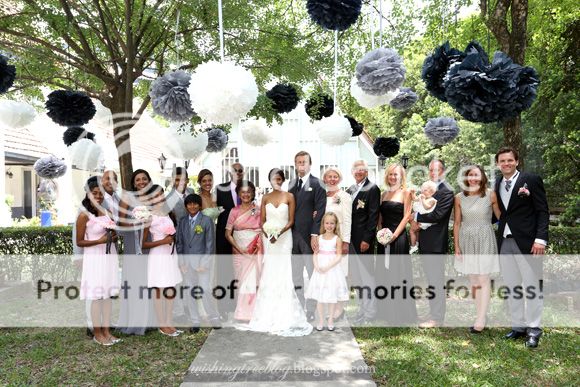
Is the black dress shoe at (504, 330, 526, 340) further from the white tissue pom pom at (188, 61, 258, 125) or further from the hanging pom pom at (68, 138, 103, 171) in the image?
the hanging pom pom at (68, 138, 103, 171)

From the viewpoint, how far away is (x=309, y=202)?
5.87 m

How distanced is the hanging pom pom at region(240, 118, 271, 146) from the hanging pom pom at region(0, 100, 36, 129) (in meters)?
2.67

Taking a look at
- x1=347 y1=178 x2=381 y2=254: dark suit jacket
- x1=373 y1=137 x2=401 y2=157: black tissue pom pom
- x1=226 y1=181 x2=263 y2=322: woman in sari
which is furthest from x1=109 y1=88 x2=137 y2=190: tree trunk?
x1=373 y1=137 x2=401 y2=157: black tissue pom pom

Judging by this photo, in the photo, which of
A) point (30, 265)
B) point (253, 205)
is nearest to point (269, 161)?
point (30, 265)

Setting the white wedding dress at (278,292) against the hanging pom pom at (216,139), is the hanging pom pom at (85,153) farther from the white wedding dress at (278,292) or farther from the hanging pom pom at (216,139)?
the white wedding dress at (278,292)

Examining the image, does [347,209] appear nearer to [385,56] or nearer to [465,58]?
[385,56]

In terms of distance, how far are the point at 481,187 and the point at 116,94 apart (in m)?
4.82

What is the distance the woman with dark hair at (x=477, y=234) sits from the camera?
5.48 m

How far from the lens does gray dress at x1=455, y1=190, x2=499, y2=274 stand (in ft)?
18.0

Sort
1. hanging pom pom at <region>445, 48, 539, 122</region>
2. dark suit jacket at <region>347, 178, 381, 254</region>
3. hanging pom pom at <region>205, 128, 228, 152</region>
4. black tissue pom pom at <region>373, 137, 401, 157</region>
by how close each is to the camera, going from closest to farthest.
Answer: hanging pom pom at <region>445, 48, 539, 122</region> < dark suit jacket at <region>347, 178, 381, 254</region> < hanging pom pom at <region>205, 128, 228, 152</region> < black tissue pom pom at <region>373, 137, 401, 157</region>

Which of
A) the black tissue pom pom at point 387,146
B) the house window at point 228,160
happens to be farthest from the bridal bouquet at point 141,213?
the house window at point 228,160

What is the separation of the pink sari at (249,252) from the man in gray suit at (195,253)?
0.33 m

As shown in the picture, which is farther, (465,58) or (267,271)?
(267,271)

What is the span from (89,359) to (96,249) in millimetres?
1074
